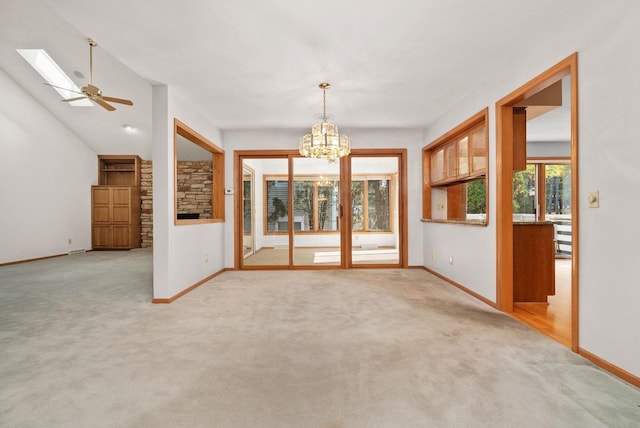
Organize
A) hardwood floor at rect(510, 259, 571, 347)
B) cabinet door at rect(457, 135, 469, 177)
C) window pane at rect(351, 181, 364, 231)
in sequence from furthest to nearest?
window pane at rect(351, 181, 364, 231) < cabinet door at rect(457, 135, 469, 177) < hardwood floor at rect(510, 259, 571, 347)

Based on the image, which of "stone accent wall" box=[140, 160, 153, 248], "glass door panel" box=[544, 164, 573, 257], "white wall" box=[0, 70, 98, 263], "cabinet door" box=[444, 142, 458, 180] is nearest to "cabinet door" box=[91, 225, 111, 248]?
"white wall" box=[0, 70, 98, 263]

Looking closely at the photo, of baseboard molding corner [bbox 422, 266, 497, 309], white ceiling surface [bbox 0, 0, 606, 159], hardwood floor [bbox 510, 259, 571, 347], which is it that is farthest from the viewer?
baseboard molding corner [bbox 422, 266, 497, 309]

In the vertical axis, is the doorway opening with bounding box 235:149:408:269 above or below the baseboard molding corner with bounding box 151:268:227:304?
above

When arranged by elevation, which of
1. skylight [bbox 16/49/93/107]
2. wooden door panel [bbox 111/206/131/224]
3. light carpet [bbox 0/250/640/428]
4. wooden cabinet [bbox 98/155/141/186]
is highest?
skylight [bbox 16/49/93/107]

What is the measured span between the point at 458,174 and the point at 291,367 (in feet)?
11.5

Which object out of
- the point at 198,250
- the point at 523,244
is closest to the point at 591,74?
the point at 523,244

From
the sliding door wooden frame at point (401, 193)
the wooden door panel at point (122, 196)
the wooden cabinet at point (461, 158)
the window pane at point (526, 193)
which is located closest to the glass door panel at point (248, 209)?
the sliding door wooden frame at point (401, 193)

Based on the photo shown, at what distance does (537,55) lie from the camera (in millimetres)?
2621

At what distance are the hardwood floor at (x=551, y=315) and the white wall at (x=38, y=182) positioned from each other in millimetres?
8705

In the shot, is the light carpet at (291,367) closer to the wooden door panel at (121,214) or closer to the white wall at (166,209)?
the white wall at (166,209)

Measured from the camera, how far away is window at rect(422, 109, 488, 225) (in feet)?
12.5

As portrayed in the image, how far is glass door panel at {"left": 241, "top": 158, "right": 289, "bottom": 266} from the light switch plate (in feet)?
14.7

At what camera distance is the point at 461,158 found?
427 centimetres

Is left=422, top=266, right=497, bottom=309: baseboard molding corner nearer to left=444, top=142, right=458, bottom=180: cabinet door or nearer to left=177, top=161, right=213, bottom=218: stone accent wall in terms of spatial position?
left=444, top=142, right=458, bottom=180: cabinet door
